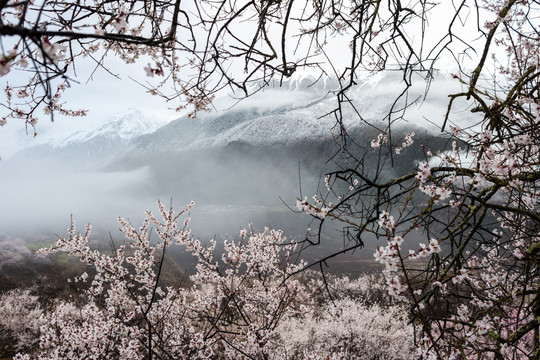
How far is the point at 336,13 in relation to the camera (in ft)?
7.58

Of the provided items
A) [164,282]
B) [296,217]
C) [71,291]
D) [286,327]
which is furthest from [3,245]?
[296,217]

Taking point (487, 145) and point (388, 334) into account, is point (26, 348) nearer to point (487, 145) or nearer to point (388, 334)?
point (388, 334)

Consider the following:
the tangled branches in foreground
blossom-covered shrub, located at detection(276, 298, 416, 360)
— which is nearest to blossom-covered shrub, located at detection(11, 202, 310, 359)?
the tangled branches in foreground

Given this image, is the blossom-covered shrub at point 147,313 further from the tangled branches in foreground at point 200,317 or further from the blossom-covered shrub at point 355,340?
the blossom-covered shrub at point 355,340

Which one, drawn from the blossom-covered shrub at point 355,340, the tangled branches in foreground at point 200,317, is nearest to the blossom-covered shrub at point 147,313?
the tangled branches in foreground at point 200,317

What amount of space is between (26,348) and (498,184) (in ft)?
46.5

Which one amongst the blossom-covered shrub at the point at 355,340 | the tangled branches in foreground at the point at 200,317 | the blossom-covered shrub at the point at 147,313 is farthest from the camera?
the blossom-covered shrub at the point at 355,340

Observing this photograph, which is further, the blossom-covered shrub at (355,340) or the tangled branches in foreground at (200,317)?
the blossom-covered shrub at (355,340)

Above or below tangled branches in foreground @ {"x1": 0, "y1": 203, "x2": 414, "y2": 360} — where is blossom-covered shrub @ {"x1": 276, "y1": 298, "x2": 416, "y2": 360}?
below

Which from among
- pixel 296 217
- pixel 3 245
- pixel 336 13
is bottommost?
pixel 296 217

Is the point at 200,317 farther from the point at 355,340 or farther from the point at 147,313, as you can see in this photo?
the point at 355,340

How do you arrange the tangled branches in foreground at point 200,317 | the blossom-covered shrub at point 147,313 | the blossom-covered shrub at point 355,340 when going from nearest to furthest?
the blossom-covered shrub at point 147,313 < the tangled branches in foreground at point 200,317 < the blossom-covered shrub at point 355,340

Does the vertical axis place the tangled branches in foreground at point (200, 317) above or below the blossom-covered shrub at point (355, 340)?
above

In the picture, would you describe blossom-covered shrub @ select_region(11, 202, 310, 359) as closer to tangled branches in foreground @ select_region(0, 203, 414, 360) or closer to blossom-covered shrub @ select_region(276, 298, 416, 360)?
tangled branches in foreground @ select_region(0, 203, 414, 360)
